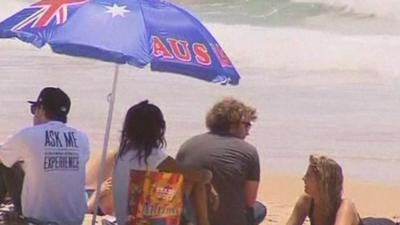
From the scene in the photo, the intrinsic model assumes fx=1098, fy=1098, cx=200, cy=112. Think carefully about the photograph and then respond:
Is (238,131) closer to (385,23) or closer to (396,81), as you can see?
(396,81)

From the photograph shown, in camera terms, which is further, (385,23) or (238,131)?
(385,23)

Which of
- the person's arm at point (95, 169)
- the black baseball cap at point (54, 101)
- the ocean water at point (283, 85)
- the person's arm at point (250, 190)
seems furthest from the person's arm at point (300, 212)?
the ocean water at point (283, 85)

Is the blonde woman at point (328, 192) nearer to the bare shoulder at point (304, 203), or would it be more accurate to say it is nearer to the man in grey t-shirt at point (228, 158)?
the bare shoulder at point (304, 203)

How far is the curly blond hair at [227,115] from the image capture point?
17.5 feet

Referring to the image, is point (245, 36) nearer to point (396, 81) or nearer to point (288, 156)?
point (396, 81)

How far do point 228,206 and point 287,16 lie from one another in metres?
19.1

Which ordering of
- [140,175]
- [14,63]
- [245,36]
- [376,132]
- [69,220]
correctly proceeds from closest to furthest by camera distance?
[140,175] → [69,220] → [376,132] → [14,63] → [245,36]

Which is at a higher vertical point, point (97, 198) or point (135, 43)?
point (135, 43)

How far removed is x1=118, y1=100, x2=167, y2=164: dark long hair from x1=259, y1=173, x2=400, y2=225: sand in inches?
132

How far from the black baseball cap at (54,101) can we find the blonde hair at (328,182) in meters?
1.21

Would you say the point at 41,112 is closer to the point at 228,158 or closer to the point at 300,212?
the point at 228,158

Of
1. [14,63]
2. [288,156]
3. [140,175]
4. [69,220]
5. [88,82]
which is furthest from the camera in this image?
[14,63]

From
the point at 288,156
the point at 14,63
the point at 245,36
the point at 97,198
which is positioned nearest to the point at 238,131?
the point at 97,198

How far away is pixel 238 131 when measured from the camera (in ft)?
17.7
